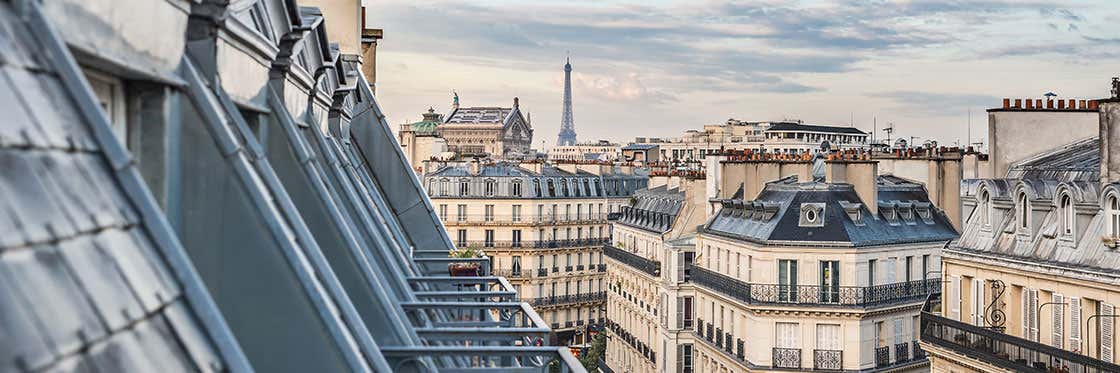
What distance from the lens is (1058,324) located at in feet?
73.2

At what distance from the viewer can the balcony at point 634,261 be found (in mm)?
53531

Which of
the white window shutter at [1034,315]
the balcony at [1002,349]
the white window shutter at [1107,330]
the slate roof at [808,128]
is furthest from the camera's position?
the slate roof at [808,128]

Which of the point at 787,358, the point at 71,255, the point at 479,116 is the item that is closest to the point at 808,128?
the point at 479,116

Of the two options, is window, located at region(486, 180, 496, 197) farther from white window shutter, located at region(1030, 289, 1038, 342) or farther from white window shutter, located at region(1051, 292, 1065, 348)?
white window shutter, located at region(1051, 292, 1065, 348)

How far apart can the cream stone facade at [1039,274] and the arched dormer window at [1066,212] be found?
19mm

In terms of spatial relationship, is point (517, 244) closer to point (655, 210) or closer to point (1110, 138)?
point (655, 210)

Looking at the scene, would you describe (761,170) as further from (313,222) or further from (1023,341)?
(313,222)

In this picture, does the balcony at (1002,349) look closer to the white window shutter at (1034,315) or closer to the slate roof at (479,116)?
the white window shutter at (1034,315)

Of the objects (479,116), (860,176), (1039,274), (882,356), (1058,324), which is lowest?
(882,356)

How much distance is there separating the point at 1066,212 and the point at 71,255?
21.9 meters

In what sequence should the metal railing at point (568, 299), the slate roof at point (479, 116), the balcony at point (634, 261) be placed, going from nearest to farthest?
the balcony at point (634, 261) < the metal railing at point (568, 299) < the slate roof at point (479, 116)

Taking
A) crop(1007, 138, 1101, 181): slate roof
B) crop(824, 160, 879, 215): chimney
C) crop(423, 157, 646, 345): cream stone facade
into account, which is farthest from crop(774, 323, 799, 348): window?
crop(423, 157, 646, 345): cream stone facade

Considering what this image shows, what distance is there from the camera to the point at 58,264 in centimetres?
271

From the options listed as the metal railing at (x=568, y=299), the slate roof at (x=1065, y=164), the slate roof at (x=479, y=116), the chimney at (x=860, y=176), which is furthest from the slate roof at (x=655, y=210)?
the slate roof at (x=479, y=116)
